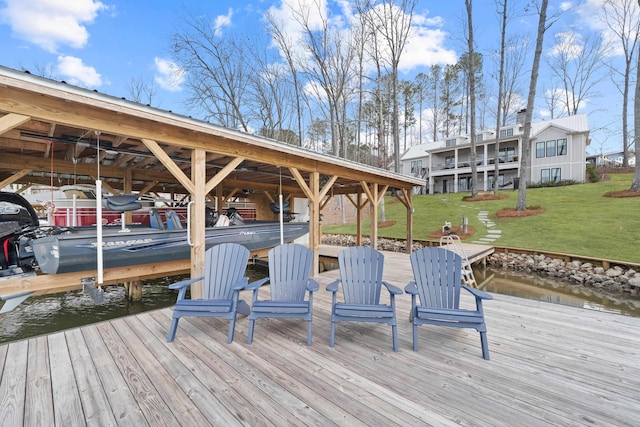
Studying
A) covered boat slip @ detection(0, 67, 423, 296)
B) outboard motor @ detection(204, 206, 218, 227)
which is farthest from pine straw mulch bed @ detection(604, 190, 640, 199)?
outboard motor @ detection(204, 206, 218, 227)

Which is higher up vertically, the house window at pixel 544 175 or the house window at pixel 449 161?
the house window at pixel 449 161

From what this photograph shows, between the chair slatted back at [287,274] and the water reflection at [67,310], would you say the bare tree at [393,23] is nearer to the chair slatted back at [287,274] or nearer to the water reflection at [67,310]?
the water reflection at [67,310]

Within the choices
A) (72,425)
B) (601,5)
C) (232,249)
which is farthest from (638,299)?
(601,5)

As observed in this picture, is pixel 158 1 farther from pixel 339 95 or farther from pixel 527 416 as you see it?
pixel 527 416

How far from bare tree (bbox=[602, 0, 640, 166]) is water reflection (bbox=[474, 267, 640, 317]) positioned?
18108mm

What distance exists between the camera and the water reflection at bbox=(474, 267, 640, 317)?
590cm

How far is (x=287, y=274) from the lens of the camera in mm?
3268

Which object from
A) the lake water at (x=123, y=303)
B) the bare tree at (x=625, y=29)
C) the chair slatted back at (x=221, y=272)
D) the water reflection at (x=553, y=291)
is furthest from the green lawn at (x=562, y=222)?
the chair slatted back at (x=221, y=272)

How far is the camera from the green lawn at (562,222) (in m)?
8.88

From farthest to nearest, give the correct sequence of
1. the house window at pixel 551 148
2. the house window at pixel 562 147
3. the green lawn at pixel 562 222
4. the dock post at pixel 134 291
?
1. the house window at pixel 551 148
2. the house window at pixel 562 147
3. the green lawn at pixel 562 222
4. the dock post at pixel 134 291

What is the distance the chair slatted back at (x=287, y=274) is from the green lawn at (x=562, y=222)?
30.8ft

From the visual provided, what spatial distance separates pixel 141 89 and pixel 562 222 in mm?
22281

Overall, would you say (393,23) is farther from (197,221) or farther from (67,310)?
(67,310)

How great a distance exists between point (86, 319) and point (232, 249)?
13.8 ft
